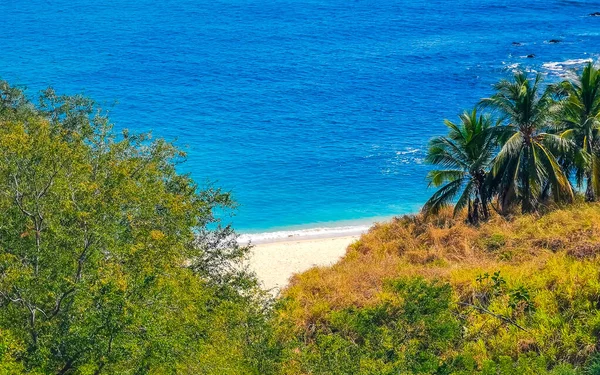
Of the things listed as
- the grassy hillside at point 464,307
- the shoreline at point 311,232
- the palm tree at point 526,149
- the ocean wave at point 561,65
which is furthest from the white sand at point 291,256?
the ocean wave at point 561,65

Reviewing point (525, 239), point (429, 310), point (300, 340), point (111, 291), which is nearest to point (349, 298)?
point (300, 340)

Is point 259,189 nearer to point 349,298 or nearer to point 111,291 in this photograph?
point 349,298

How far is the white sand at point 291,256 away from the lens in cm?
3397

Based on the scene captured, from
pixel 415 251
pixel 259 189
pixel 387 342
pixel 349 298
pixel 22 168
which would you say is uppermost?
pixel 259 189

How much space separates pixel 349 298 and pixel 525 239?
729cm

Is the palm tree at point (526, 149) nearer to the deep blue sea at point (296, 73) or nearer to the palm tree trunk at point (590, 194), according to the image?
the palm tree trunk at point (590, 194)

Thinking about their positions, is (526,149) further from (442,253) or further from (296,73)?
(296,73)

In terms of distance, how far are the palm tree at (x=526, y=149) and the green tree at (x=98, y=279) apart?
13.6 metres

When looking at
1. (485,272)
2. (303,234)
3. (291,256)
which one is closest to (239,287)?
(485,272)

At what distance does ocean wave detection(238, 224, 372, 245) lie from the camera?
134 feet

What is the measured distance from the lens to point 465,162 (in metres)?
28.5

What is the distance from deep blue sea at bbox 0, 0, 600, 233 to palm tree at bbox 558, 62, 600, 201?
58.9 feet

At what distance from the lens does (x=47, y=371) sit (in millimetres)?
13734

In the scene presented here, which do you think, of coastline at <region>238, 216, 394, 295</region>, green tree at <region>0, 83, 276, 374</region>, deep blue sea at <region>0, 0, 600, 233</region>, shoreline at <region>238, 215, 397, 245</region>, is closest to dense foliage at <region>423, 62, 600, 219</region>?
coastline at <region>238, 216, 394, 295</region>
